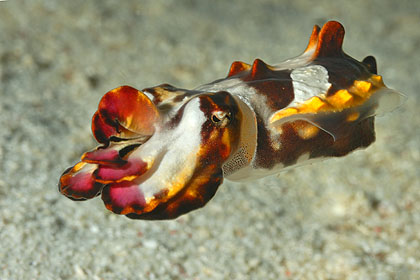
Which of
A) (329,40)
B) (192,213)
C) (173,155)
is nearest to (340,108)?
(329,40)

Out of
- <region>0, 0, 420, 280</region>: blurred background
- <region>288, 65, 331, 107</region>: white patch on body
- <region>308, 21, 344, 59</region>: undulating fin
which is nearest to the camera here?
<region>288, 65, 331, 107</region>: white patch on body

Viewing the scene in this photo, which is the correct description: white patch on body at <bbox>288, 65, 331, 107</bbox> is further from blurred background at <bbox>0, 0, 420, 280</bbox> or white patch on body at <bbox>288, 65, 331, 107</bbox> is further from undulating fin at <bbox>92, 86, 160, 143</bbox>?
blurred background at <bbox>0, 0, 420, 280</bbox>

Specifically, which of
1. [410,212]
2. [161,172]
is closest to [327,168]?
[410,212]

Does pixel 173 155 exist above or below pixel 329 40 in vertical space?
below

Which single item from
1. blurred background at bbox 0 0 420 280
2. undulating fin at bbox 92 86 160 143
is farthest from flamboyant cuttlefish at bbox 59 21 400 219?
blurred background at bbox 0 0 420 280

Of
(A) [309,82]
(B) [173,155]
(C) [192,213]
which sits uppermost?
(A) [309,82]

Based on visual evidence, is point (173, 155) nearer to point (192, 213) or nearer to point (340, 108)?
point (340, 108)

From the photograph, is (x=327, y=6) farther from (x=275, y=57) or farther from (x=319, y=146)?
(x=319, y=146)
